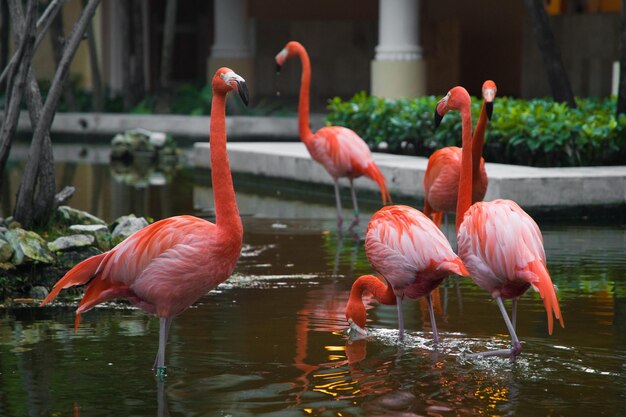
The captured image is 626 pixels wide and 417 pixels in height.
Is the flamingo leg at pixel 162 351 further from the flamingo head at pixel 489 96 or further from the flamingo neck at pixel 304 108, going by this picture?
the flamingo neck at pixel 304 108

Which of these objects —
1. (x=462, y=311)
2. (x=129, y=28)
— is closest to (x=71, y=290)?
(x=462, y=311)

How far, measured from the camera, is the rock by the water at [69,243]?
28.4 feet

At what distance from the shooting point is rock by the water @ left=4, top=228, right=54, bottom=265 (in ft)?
27.1

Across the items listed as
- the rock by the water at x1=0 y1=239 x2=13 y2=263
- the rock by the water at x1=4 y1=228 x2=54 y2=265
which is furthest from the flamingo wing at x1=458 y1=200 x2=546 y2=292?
the rock by the water at x1=0 y1=239 x2=13 y2=263

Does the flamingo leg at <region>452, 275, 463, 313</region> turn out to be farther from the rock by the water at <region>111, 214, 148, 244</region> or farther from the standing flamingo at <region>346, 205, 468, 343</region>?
the rock by the water at <region>111, 214, 148, 244</region>

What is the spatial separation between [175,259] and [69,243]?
2.74 meters

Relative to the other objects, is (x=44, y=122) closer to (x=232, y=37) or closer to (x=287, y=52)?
(x=287, y=52)

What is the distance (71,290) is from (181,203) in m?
5.80

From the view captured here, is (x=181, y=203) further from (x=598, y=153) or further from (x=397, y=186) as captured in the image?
(x=598, y=153)

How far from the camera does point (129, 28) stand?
86.2 feet

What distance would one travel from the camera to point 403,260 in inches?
274

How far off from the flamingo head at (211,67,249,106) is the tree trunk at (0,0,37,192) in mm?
3106

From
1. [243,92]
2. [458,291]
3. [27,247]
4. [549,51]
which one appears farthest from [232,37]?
[243,92]

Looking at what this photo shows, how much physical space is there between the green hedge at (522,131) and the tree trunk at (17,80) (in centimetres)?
648
